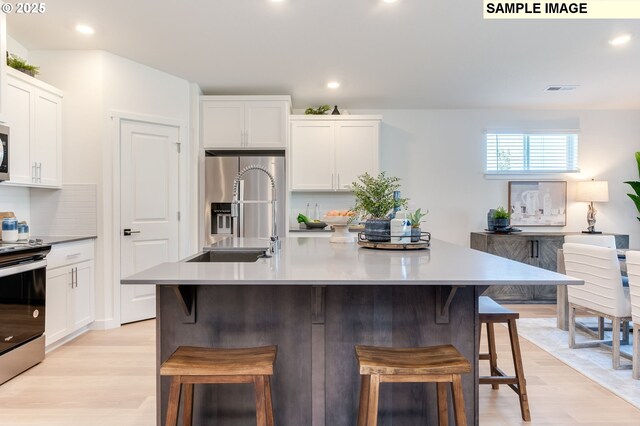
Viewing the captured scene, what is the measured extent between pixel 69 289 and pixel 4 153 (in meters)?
1.20

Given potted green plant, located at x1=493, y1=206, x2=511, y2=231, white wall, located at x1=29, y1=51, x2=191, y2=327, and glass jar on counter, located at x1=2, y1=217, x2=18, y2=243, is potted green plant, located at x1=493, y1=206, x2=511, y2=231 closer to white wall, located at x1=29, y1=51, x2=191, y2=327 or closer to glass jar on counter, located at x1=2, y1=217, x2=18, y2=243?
white wall, located at x1=29, y1=51, x2=191, y2=327

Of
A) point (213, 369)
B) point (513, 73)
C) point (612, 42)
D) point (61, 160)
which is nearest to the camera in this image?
point (213, 369)

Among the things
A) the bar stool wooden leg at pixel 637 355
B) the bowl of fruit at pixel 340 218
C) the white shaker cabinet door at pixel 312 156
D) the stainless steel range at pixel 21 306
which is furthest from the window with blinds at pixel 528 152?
the stainless steel range at pixel 21 306

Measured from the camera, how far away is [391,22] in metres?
3.14

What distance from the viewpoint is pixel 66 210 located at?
389 centimetres

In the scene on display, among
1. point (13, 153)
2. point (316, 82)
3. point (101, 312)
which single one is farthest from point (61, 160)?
point (316, 82)

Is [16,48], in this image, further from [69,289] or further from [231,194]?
[231,194]

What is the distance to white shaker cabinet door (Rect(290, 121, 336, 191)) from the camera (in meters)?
4.96

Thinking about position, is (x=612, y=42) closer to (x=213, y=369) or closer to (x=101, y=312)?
(x=213, y=369)

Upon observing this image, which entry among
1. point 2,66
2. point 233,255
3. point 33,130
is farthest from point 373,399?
point 33,130

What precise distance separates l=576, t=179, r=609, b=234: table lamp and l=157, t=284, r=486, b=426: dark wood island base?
4.50 metres

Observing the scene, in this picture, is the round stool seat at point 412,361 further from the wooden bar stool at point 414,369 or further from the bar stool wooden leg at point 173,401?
the bar stool wooden leg at point 173,401

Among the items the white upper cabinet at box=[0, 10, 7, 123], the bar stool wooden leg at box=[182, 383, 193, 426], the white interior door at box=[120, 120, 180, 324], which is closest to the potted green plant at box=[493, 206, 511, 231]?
the white interior door at box=[120, 120, 180, 324]

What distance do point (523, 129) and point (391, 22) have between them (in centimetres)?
336
